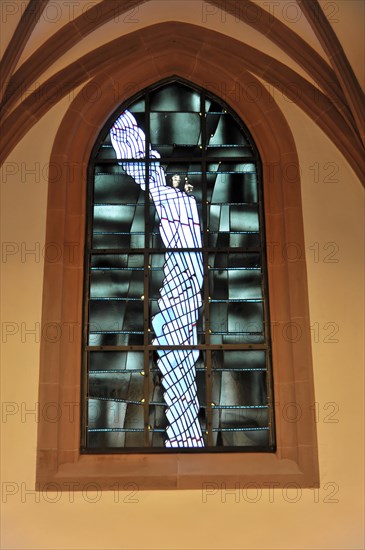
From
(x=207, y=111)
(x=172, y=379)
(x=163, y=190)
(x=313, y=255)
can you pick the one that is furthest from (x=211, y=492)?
(x=207, y=111)

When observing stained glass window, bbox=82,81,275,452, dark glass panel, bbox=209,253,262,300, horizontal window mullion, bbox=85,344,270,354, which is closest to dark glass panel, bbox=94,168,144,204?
stained glass window, bbox=82,81,275,452

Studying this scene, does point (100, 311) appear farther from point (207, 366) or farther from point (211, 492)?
point (211, 492)

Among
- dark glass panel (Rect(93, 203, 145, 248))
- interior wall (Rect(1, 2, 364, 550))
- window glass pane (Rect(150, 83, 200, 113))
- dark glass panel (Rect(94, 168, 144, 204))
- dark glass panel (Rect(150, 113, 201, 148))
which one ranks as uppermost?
window glass pane (Rect(150, 83, 200, 113))

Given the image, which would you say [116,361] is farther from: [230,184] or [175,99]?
[175,99]

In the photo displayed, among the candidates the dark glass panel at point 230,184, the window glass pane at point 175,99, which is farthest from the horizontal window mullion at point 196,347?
the window glass pane at point 175,99

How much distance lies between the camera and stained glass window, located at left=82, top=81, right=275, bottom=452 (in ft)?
20.8

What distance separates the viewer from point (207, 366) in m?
6.43

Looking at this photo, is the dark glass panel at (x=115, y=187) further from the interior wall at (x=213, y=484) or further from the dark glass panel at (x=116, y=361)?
the dark glass panel at (x=116, y=361)

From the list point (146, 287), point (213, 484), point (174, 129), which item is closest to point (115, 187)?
point (174, 129)

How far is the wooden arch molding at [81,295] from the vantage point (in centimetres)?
608

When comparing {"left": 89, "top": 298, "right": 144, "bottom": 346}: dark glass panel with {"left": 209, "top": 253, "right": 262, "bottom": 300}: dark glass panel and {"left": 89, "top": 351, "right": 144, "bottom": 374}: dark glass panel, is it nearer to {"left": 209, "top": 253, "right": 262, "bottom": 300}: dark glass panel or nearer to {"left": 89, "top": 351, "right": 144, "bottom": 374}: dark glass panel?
{"left": 89, "top": 351, "right": 144, "bottom": 374}: dark glass panel

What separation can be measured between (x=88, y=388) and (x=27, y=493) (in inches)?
38.1

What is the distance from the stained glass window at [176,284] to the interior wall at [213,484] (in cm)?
43

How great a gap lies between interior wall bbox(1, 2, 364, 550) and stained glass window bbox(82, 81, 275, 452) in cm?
43
